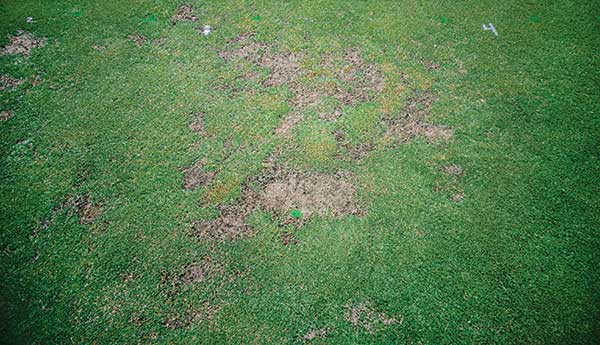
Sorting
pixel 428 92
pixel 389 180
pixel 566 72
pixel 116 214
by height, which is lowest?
pixel 116 214

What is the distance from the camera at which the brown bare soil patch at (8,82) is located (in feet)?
14.4

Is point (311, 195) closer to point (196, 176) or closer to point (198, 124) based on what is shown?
point (196, 176)

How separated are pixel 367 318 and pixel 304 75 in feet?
9.05

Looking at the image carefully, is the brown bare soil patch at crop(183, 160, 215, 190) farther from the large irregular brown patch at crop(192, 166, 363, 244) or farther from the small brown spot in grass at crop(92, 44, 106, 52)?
the small brown spot in grass at crop(92, 44, 106, 52)

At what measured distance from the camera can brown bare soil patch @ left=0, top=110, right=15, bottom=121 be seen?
4.16 m

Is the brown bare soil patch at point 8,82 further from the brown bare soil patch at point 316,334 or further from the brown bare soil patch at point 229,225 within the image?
the brown bare soil patch at point 316,334

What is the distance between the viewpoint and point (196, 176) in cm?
382

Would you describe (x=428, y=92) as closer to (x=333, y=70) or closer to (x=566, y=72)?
(x=333, y=70)

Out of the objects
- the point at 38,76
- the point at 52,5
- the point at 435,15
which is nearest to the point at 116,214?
the point at 38,76

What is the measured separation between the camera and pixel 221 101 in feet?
14.2

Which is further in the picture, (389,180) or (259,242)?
(389,180)

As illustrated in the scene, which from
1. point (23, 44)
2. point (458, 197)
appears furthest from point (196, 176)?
point (23, 44)

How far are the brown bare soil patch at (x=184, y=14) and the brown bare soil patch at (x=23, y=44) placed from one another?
5.14 feet

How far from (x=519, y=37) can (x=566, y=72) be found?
0.73m
